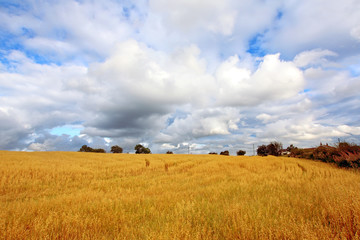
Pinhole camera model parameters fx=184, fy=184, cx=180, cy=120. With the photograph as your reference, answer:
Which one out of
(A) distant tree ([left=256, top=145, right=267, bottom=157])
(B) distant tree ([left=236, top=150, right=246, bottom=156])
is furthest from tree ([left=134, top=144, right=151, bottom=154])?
(A) distant tree ([left=256, top=145, right=267, bottom=157])

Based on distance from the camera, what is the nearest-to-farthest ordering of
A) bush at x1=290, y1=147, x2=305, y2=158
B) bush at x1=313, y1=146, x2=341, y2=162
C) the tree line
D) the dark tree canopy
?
1. bush at x1=313, y1=146, x2=341, y2=162
2. bush at x1=290, y1=147, x2=305, y2=158
3. the dark tree canopy
4. the tree line

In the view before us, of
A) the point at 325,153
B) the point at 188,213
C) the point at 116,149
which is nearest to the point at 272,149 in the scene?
the point at 325,153

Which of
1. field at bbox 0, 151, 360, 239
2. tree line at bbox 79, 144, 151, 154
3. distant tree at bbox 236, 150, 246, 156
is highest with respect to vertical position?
tree line at bbox 79, 144, 151, 154

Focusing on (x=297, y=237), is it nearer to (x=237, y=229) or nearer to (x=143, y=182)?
(x=237, y=229)

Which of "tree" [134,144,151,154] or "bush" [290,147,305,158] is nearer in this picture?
"bush" [290,147,305,158]

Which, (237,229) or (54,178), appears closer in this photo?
(237,229)

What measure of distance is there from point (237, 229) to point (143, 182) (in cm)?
885

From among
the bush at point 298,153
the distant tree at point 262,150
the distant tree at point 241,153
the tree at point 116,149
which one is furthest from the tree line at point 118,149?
the bush at point 298,153

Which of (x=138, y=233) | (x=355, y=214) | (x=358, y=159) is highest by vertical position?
(x=358, y=159)

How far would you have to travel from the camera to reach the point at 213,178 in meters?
12.7

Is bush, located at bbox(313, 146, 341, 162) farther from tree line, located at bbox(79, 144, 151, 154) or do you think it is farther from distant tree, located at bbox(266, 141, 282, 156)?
tree line, located at bbox(79, 144, 151, 154)

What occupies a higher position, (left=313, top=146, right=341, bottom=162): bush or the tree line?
the tree line

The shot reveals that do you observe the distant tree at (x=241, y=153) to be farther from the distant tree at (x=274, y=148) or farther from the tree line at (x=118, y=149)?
the tree line at (x=118, y=149)

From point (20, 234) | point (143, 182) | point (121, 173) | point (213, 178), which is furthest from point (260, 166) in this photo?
point (20, 234)
